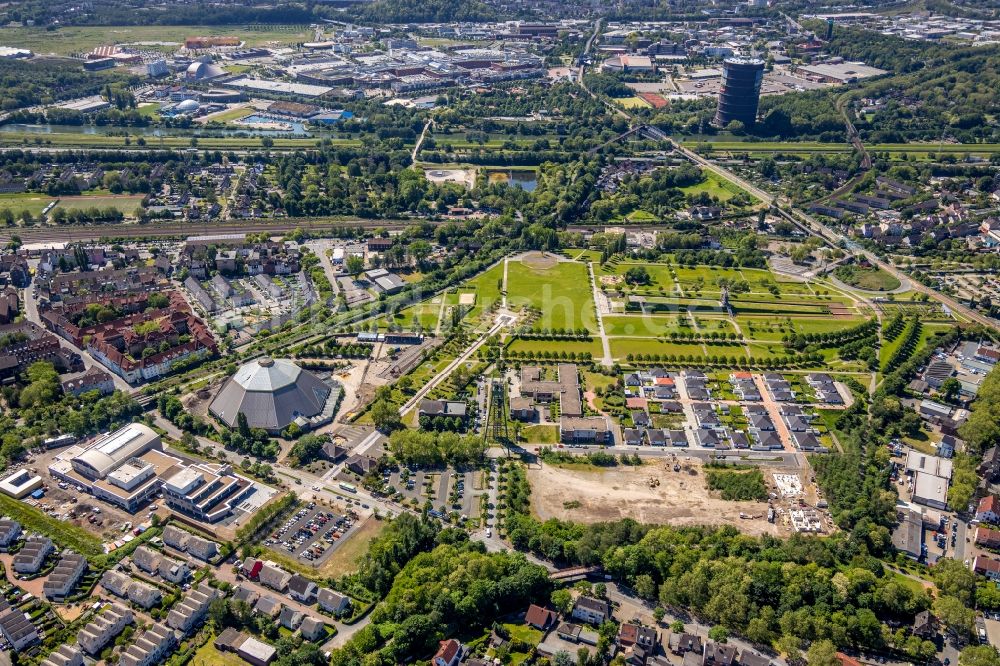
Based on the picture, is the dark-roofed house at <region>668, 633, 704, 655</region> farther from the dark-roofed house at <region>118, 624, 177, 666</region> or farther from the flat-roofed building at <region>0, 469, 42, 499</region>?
the flat-roofed building at <region>0, 469, 42, 499</region>

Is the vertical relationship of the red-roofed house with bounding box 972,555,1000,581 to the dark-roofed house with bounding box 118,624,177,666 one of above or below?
above

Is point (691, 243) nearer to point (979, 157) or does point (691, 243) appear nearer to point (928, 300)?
point (928, 300)

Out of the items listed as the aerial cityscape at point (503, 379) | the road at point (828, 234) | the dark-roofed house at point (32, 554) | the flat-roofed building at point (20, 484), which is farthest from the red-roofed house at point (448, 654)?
the road at point (828, 234)

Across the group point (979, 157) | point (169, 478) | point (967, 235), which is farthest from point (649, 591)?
point (979, 157)

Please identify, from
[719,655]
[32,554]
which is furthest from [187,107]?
[719,655]

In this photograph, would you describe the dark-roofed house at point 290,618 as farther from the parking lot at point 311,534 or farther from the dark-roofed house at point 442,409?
the dark-roofed house at point 442,409

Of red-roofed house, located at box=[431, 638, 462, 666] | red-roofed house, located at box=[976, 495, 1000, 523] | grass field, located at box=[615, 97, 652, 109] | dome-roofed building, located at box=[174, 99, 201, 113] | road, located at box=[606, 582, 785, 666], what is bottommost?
road, located at box=[606, 582, 785, 666]

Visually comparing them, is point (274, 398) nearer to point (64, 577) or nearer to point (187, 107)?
point (64, 577)

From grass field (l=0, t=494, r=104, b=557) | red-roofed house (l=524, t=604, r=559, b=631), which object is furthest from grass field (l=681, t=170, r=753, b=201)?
grass field (l=0, t=494, r=104, b=557)
